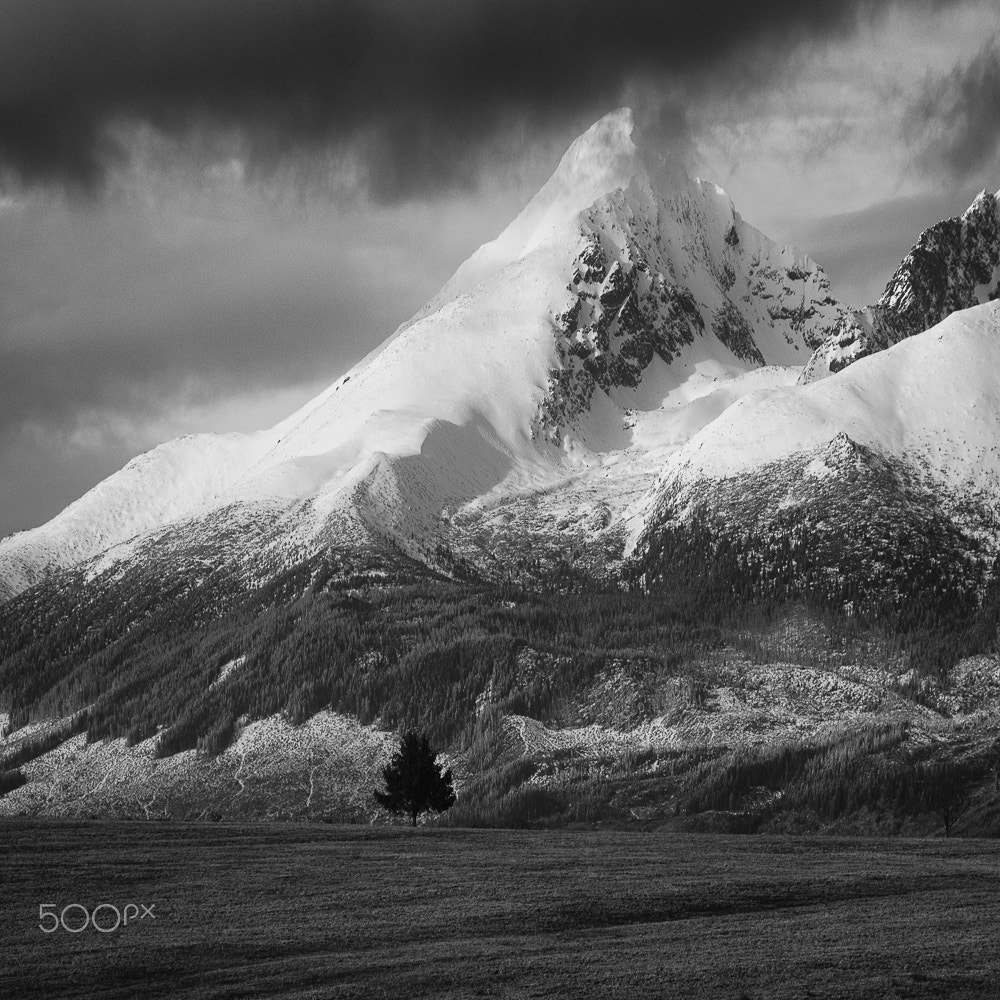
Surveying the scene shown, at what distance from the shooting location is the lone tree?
164875 mm

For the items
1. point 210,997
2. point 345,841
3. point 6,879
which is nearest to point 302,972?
point 210,997

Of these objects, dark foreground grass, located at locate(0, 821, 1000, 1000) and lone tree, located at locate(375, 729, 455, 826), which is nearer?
dark foreground grass, located at locate(0, 821, 1000, 1000)

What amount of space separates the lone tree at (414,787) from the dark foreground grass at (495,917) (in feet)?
189

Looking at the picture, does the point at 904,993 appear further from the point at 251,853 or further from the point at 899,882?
the point at 251,853

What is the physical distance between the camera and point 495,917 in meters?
74.9

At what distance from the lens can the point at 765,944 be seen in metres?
67.8

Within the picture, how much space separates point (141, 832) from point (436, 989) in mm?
51179

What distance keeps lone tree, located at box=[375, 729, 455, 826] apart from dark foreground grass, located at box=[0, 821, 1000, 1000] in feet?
189

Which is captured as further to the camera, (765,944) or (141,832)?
(141,832)

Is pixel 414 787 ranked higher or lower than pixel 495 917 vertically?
higher

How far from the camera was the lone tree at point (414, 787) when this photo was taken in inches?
6491

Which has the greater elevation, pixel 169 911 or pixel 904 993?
pixel 169 911

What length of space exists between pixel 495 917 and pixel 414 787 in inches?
3592

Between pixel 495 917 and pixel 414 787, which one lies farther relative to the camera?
→ pixel 414 787
